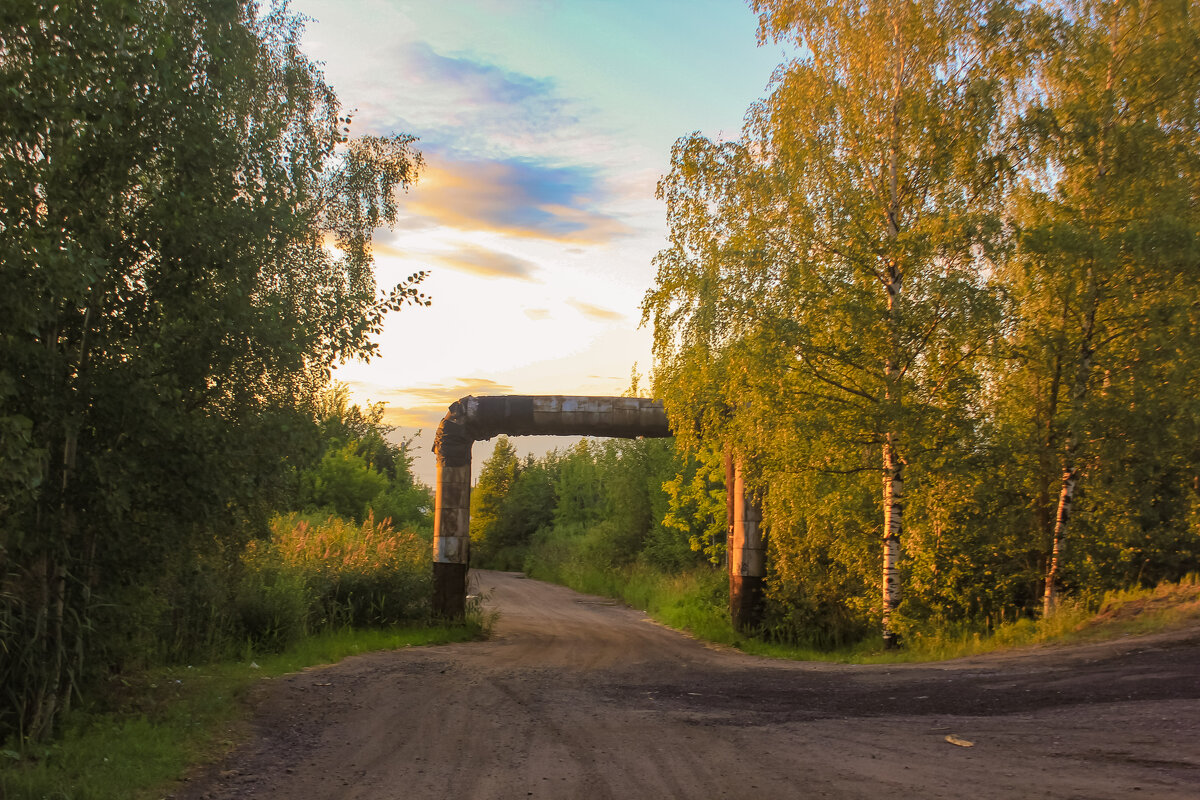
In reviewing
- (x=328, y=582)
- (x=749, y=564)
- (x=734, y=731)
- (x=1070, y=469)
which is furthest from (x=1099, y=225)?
(x=328, y=582)

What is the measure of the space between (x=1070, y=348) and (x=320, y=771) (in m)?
14.3

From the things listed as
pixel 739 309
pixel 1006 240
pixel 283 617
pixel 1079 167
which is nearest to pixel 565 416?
pixel 739 309

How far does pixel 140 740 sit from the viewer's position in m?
7.88

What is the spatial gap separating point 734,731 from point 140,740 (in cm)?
577

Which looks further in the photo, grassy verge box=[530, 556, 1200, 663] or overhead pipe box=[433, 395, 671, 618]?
overhead pipe box=[433, 395, 671, 618]

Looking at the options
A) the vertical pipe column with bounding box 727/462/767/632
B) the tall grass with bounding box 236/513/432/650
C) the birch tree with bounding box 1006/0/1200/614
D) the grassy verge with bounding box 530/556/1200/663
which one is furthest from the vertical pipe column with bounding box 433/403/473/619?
the birch tree with bounding box 1006/0/1200/614

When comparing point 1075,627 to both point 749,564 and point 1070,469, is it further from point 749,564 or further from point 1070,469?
point 749,564

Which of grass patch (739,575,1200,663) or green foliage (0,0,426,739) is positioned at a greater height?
green foliage (0,0,426,739)

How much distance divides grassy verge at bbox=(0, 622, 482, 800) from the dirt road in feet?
1.20

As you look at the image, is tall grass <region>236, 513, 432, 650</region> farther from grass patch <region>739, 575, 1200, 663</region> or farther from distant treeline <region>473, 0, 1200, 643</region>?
grass patch <region>739, 575, 1200, 663</region>

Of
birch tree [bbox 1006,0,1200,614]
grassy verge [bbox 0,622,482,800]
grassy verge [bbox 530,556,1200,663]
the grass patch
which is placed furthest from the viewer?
birch tree [bbox 1006,0,1200,614]

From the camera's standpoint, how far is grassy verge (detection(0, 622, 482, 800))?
6574 millimetres

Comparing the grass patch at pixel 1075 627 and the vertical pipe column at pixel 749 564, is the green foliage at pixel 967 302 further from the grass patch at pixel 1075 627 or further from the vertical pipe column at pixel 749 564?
the vertical pipe column at pixel 749 564

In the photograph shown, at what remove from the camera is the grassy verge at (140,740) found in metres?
6.57
